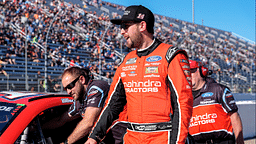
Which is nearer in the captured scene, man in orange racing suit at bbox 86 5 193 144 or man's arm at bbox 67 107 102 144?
man in orange racing suit at bbox 86 5 193 144

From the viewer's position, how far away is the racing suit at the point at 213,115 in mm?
3465

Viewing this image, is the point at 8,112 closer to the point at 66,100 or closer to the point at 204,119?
the point at 66,100

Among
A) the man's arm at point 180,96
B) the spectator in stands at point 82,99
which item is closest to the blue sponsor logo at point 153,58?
the man's arm at point 180,96

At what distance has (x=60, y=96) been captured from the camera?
3.35 meters

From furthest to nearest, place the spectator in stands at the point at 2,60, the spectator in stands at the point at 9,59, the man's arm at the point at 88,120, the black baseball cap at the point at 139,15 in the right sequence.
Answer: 1. the spectator in stands at the point at 9,59
2. the spectator in stands at the point at 2,60
3. the man's arm at the point at 88,120
4. the black baseball cap at the point at 139,15

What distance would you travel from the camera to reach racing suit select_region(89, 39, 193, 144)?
1980mm

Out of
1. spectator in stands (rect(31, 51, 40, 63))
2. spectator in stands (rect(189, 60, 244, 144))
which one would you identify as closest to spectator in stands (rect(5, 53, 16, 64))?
spectator in stands (rect(31, 51, 40, 63))

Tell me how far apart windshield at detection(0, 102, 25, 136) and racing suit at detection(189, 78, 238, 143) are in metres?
2.08

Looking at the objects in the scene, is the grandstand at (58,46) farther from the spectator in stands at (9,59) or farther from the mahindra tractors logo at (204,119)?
the mahindra tractors logo at (204,119)

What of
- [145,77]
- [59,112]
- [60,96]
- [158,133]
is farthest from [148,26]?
[59,112]

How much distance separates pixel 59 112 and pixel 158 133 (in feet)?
5.82

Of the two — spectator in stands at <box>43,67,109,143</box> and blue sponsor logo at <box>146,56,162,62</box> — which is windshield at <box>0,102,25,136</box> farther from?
blue sponsor logo at <box>146,56,162,62</box>

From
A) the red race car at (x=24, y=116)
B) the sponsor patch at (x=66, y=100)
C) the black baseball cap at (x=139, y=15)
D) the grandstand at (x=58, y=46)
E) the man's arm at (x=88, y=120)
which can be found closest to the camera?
the black baseball cap at (x=139, y=15)

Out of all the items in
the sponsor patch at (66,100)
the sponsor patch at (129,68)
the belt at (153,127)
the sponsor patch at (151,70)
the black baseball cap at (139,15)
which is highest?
the black baseball cap at (139,15)
